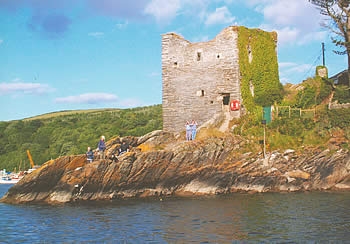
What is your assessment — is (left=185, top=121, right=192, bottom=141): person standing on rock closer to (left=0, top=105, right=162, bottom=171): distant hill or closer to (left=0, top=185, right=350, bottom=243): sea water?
(left=0, top=185, right=350, bottom=243): sea water

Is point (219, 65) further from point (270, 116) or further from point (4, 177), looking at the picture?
point (4, 177)

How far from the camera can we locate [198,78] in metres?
32.2

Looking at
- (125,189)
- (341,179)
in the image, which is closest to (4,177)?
(125,189)

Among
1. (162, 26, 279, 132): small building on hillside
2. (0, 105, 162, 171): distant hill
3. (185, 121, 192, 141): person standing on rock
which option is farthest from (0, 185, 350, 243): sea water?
(0, 105, 162, 171): distant hill

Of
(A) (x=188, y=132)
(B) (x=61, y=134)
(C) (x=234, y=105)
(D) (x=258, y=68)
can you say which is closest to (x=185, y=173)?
(A) (x=188, y=132)

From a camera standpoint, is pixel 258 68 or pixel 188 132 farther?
pixel 258 68

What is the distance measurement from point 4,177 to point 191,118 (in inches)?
1799

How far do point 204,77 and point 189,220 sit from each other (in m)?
15.9

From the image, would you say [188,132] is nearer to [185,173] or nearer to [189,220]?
[185,173]

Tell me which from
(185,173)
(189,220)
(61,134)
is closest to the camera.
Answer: (189,220)

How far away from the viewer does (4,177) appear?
6806 centimetres

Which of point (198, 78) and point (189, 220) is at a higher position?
point (198, 78)

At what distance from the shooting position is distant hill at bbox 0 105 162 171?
6888 centimetres

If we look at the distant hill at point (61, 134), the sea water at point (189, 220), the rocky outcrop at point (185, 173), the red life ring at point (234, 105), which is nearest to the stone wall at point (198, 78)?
the red life ring at point (234, 105)
